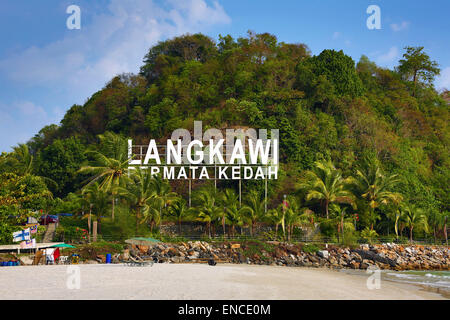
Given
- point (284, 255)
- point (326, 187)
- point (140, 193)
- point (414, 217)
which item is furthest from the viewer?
point (414, 217)

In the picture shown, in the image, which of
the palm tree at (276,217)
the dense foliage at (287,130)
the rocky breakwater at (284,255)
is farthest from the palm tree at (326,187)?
the rocky breakwater at (284,255)

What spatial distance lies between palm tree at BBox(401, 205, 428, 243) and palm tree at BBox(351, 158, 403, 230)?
152 centimetres

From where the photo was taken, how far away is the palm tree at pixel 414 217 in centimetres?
4750

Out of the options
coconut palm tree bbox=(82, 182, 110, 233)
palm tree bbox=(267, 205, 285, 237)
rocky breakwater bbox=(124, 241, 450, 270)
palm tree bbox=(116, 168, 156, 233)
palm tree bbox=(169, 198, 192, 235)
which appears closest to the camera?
rocky breakwater bbox=(124, 241, 450, 270)

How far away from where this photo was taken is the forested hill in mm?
58125

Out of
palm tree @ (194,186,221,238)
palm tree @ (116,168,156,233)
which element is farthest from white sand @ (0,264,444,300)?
palm tree @ (194,186,221,238)

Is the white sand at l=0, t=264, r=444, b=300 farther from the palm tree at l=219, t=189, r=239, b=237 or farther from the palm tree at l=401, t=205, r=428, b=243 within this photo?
the palm tree at l=401, t=205, r=428, b=243

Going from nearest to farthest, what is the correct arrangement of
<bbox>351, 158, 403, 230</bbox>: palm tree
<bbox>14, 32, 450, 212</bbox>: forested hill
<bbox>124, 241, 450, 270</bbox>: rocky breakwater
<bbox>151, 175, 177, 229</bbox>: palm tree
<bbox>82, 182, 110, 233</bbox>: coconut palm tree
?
<bbox>124, 241, 450, 270</bbox>: rocky breakwater, <bbox>82, 182, 110, 233</bbox>: coconut palm tree, <bbox>151, 175, 177, 229</bbox>: palm tree, <bbox>351, 158, 403, 230</bbox>: palm tree, <bbox>14, 32, 450, 212</bbox>: forested hill

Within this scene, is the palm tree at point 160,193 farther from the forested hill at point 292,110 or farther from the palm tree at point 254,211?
the forested hill at point 292,110

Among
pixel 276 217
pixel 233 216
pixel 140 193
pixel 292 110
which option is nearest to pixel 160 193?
pixel 140 193

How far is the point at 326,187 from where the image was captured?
151 feet

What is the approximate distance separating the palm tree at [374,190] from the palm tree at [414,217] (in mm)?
1520

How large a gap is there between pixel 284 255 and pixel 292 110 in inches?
1144

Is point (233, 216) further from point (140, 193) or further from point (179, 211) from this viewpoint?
point (140, 193)
